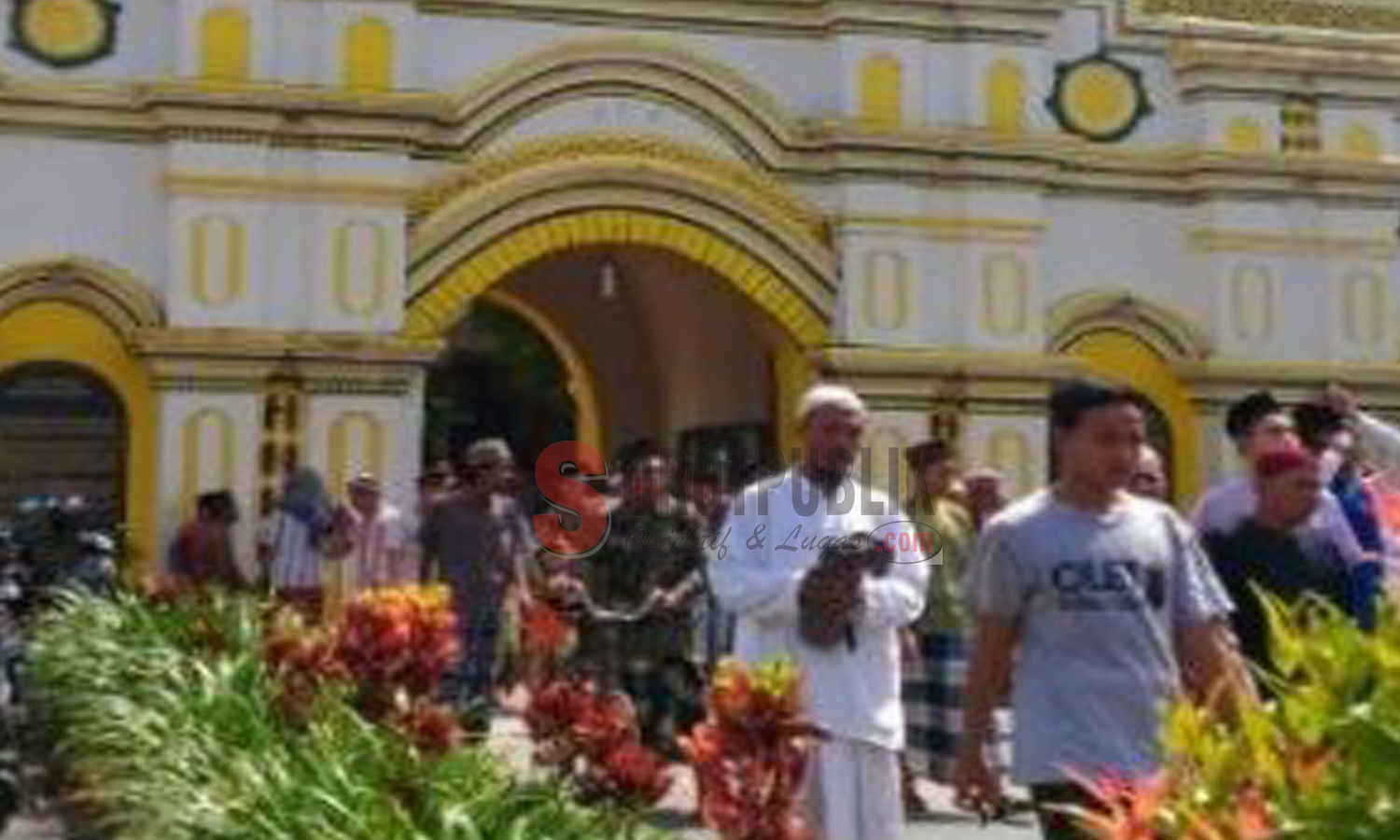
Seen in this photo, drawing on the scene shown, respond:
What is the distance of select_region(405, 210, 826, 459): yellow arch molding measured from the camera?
16922 mm

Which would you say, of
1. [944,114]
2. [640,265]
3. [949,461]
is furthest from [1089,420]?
[640,265]

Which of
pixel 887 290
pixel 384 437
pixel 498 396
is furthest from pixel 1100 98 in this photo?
pixel 498 396

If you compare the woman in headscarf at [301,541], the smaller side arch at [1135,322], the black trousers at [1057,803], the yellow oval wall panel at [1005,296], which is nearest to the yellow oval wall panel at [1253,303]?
the smaller side arch at [1135,322]

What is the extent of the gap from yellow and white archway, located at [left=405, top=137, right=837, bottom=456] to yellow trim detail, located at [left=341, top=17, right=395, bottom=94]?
83cm

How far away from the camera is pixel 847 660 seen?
6844 mm

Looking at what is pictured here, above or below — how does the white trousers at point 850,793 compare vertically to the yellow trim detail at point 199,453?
below

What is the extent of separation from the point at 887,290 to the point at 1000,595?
40.0 feet

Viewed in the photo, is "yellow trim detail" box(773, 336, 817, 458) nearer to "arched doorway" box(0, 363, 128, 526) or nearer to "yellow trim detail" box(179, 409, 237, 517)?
"yellow trim detail" box(179, 409, 237, 517)

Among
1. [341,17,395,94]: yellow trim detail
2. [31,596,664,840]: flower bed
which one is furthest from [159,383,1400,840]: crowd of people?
[341,17,395,94]: yellow trim detail

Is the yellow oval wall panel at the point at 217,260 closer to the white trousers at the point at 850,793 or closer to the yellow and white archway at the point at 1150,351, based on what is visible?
the yellow and white archway at the point at 1150,351

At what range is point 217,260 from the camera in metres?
16.4

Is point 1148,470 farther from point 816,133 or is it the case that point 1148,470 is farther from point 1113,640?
point 816,133

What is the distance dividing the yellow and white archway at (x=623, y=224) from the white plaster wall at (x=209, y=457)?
51.4 inches

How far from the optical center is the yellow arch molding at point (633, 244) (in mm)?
16922
